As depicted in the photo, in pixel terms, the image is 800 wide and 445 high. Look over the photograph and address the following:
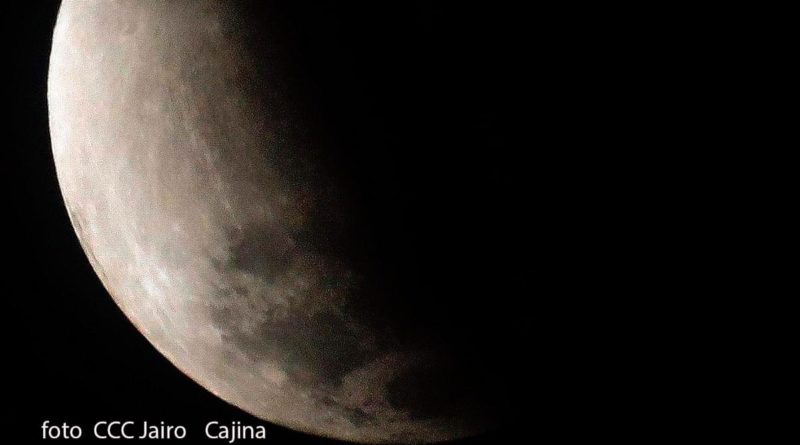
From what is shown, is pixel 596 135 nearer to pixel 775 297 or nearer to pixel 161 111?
pixel 775 297

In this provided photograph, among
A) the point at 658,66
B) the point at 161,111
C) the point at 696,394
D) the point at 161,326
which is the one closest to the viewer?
the point at 658,66

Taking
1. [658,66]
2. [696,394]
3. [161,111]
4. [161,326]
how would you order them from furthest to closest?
[161,326], [696,394], [161,111], [658,66]

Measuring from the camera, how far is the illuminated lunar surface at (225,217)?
1.01 metres

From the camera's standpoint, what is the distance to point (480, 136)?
96 cm

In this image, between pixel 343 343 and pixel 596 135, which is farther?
pixel 343 343

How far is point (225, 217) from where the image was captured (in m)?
1.06

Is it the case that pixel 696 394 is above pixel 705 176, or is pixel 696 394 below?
below

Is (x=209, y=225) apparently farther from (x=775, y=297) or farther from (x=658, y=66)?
(x=775, y=297)

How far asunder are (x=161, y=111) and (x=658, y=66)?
76 centimetres

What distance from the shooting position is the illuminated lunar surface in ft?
3.32

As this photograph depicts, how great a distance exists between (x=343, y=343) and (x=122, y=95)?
56 centimetres

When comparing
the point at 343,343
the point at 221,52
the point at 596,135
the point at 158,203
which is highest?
the point at 221,52

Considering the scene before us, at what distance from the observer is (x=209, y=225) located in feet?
3.54

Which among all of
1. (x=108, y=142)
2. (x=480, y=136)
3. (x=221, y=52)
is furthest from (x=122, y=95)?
(x=480, y=136)
